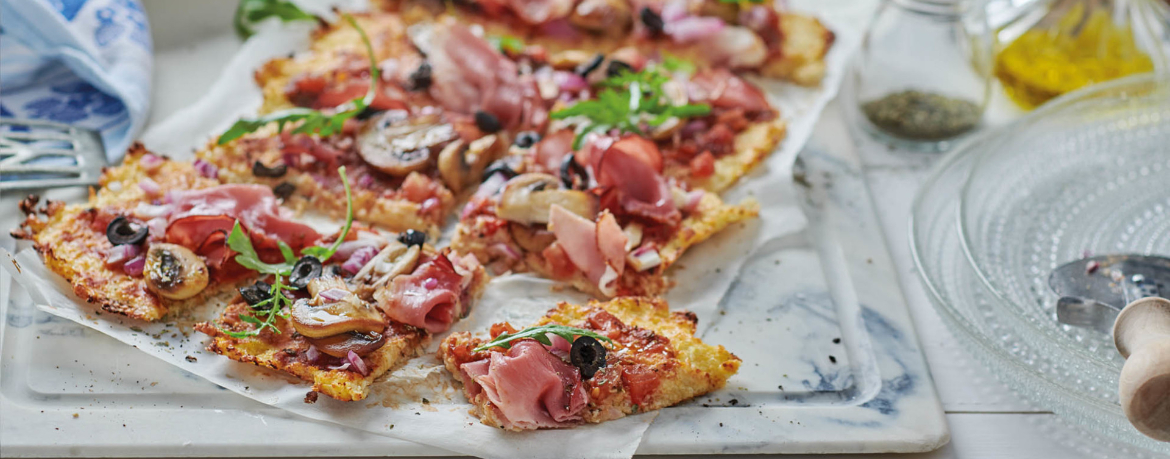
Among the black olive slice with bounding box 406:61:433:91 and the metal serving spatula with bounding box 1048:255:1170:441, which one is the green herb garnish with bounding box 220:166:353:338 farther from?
the metal serving spatula with bounding box 1048:255:1170:441

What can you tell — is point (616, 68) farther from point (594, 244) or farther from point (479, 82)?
point (594, 244)

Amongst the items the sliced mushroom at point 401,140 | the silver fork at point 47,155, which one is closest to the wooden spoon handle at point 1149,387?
the sliced mushroom at point 401,140

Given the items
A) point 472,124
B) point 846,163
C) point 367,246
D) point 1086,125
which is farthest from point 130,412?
point 1086,125

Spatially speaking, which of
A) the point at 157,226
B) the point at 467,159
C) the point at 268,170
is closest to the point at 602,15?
the point at 467,159

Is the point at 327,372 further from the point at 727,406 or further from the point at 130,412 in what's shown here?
the point at 727,406

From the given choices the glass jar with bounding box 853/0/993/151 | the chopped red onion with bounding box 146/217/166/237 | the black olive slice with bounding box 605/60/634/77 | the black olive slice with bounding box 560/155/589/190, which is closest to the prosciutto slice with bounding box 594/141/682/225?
the black olive slice with bounding box 560/155/589/190

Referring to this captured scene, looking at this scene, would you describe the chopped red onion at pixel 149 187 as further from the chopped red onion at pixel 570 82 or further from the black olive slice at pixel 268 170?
the chopped red onion at pixel 570 82
